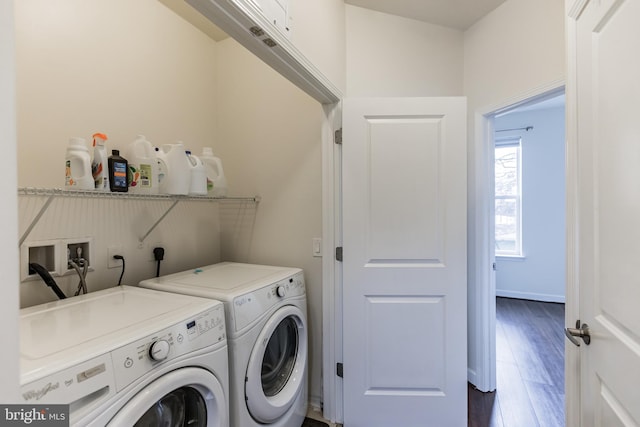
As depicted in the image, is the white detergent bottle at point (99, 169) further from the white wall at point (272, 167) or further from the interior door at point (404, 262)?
the interior door at point (404, 262)

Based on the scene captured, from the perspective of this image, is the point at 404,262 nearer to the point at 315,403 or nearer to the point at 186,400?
the point at 315,403

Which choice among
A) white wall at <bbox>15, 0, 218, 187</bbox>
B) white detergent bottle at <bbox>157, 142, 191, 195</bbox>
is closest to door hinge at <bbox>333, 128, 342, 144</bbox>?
white detergent bottle at <bbox>157, 142, 191, 195</bbox>

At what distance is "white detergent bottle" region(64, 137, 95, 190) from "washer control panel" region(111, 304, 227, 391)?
736 mm

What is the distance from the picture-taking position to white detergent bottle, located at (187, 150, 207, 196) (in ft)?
5.49

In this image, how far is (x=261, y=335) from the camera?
1411 millimetres

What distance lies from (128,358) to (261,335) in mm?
641

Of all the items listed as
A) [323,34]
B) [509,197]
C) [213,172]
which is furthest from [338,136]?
[509,197]

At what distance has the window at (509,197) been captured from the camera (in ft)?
14.1

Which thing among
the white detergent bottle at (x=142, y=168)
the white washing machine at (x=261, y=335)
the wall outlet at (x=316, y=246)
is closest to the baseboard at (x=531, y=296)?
the wall outlet at (x=316, y=246)

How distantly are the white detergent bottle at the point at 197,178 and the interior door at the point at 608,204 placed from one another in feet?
5.60

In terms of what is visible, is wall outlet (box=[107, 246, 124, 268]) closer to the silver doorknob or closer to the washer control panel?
the washer control panel

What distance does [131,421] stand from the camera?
0.82 meters

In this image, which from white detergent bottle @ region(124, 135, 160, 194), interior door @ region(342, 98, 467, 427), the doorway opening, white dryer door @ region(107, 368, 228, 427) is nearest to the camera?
white dryer door @ region(107, 368, 228, 427)

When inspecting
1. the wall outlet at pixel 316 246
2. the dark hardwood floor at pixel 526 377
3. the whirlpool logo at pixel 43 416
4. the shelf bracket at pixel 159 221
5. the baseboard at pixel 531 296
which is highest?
the shelf bracket at pixel 159 221
